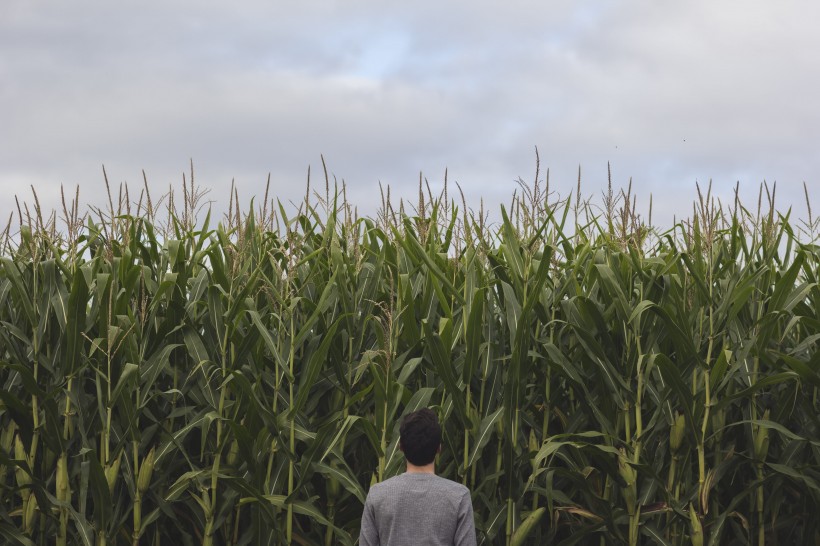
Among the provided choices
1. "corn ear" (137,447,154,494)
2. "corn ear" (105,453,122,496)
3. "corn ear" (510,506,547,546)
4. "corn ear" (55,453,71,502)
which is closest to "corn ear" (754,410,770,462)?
"corn ear" (510,506,547,546)

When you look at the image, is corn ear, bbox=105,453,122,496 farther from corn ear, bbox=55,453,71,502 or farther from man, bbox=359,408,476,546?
man, bbox=359,408,476,546

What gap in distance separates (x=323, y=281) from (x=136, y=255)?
124 centimetres

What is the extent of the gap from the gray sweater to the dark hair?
81 mm

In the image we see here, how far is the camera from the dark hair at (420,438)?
357 centimetres

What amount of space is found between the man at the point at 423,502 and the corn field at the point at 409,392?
140 centimetres

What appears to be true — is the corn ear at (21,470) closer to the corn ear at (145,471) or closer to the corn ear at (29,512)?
the corn ear at (29,512)

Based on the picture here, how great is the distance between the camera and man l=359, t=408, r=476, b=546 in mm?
3570

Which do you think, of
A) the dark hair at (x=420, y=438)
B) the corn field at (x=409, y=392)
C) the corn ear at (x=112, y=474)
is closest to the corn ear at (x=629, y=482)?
the corn field at (x=409, y=392)

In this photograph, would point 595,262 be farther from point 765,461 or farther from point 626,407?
point 765,461

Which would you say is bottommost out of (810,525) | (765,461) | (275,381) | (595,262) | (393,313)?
(810,525)

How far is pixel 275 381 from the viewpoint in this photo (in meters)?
5.43

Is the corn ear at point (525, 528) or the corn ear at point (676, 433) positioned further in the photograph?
the corn ear at point (676, 433)

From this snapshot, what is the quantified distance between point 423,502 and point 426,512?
0.04 m

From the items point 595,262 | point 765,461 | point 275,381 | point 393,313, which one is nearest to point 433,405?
point 393,313
